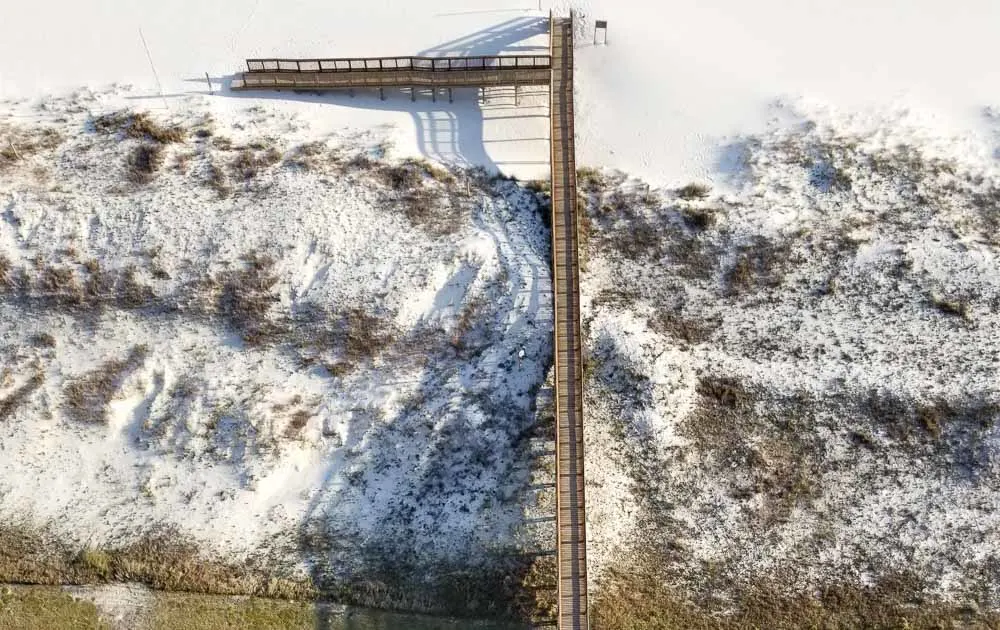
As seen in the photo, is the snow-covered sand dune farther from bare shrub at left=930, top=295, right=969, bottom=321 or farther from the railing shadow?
the railing shadow

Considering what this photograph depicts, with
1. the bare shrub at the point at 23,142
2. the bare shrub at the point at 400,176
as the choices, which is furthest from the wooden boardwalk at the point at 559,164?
the bare shrub at the point at 23,142

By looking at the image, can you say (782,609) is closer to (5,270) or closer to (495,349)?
(495,349)

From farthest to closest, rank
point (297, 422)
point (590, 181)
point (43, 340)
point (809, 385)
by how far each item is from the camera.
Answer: point (590, 181) < point (43, 340) < point (297, 422) < point (809, 385)

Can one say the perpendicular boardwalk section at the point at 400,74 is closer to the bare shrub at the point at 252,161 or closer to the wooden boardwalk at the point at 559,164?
the wooden boardwalk at the point at 559,164

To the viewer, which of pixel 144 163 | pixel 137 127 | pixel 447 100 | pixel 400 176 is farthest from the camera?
pixel 447 100

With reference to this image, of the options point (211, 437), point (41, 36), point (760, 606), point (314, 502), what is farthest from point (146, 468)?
point (760, 606)

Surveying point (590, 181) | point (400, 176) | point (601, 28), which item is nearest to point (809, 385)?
point (590, 181)
